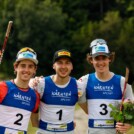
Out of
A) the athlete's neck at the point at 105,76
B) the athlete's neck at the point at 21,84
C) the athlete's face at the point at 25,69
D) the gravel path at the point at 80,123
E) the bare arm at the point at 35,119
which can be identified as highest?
the gravel path at the point at 80,123

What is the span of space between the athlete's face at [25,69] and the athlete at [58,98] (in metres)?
0.39

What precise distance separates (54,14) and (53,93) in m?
36.8

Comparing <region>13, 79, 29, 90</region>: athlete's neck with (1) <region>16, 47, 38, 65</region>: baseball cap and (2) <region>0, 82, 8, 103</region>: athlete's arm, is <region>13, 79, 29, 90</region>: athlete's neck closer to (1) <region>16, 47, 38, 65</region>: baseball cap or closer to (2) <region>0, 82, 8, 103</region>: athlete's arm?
(2) <region>0, 82, 8, 103</region>: athlete's arm

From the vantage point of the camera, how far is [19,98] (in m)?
5.44

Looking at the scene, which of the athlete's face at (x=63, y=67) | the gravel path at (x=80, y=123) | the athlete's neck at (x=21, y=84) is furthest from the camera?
the gravel path at (x=80, y=123)

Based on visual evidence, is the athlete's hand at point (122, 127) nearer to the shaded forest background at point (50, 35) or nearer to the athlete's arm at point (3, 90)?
the athlete's arm at point (3, 90)

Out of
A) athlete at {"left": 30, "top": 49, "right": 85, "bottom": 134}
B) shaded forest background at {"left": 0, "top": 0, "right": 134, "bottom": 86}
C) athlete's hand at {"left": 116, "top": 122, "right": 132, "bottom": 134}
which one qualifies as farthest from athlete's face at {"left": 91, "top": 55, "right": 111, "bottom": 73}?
shaded forest background at {"left": 0, "top": 0, "right": 134, "bottom": 86}

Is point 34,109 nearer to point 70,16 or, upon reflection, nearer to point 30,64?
point 30,64

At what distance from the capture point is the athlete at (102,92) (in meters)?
5.96

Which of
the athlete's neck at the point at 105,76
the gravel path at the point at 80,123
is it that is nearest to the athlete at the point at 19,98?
the athlete's neck at the point at 105,76

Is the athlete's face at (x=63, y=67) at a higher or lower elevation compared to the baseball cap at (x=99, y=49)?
lower

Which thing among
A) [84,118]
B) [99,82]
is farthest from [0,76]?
[99,82]

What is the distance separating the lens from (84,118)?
1606 centimetres

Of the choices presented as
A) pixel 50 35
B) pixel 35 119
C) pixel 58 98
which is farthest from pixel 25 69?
pixel 50 35
